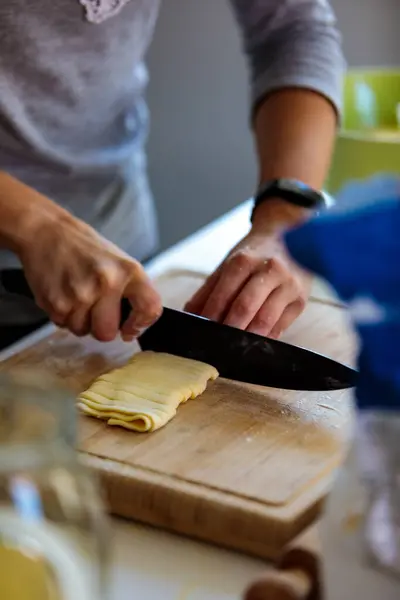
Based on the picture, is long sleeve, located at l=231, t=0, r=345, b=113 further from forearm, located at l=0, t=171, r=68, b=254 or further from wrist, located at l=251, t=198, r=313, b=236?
forearm, located at l=0, t=171, r=68, b=254

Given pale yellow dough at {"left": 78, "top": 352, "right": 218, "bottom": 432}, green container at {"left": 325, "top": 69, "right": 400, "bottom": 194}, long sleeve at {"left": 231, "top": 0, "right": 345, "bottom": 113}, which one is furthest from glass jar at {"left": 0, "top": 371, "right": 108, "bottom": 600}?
green container at {"left": 325, "top": 69, "right": 400, "bottom": 194}

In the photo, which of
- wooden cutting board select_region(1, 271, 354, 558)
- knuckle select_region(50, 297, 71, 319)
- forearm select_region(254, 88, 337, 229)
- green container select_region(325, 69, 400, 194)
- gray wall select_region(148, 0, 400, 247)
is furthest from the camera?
gray wall select_region(148, 0, 400, 247)

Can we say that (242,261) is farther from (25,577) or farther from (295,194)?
(25,577)

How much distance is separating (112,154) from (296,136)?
29cm

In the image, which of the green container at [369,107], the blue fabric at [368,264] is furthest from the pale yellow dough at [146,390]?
the green container at [369,107]

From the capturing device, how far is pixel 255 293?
99 centimetres

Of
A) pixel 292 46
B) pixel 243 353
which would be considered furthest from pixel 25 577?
pixel 292 46

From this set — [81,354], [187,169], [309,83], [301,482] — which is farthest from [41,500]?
[187,169]

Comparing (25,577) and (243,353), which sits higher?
(25,577)

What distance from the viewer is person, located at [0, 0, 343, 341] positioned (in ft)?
3.07

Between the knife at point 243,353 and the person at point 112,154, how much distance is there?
0.11 feet

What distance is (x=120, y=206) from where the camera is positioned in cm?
137

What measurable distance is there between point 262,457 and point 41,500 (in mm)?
323

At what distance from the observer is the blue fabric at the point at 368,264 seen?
0.42 m
